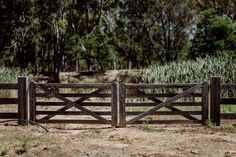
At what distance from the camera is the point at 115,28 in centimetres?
4753

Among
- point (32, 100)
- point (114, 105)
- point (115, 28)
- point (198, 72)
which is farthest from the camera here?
point (115, 28)

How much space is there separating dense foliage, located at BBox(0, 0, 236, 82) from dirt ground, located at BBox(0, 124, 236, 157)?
2355 cm

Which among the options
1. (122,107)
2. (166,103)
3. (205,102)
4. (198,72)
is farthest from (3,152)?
(198,72)

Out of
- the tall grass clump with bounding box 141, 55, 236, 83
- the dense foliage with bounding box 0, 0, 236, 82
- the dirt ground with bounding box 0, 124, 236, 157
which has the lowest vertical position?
the dirt ground with bounding box 0, 124, 236, 157

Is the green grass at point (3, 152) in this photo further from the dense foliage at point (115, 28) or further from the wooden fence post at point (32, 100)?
the dense foliage at point (115, 28)

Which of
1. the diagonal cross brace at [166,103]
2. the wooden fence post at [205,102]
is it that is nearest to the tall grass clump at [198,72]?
the wooden fence post at [205,102]

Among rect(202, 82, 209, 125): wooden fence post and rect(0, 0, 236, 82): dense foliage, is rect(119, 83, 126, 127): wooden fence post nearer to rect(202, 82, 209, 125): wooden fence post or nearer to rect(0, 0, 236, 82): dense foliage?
rect(202, 82, 209, 125): wooden fence post

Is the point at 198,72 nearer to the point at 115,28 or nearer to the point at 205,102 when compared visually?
the point at 205,102

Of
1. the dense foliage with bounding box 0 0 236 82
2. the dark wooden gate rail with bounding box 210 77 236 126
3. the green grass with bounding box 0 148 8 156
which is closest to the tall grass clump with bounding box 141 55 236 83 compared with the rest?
the dark wooden gate rail with bounding box 210 77 236 126

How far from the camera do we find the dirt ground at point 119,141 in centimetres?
920

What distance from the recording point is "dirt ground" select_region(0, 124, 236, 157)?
9.20 meters

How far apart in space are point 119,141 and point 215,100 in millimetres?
3496

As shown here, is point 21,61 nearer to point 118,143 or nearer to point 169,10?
point 169,10

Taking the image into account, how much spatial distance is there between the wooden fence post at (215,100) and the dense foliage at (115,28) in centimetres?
2254
